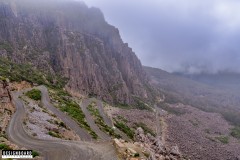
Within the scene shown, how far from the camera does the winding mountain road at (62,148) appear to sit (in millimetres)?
49959

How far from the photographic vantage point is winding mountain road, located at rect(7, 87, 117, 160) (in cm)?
4996

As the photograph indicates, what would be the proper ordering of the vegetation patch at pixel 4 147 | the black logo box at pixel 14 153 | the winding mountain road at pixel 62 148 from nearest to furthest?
the black logo box at pixel 14 153, the vegetation patch at pixel 4 147, the winding mountain road at pixel 62 148

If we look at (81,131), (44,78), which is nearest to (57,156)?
(81,131)

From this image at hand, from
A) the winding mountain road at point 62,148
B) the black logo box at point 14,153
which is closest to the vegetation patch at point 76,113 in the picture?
the winding mountain road at point 62,148

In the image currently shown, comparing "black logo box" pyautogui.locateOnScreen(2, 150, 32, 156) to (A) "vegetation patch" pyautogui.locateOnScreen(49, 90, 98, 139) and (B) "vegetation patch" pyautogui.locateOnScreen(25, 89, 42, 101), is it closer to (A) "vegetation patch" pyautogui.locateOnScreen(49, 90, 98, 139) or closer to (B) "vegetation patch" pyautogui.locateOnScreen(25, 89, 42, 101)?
(A) "vegetation patch" pyautogui.locateOnScreen(49, 90, 98, 139)

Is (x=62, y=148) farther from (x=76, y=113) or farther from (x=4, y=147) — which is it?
(x=76, y=113)

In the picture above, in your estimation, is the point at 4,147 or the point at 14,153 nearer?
the point at 14,153

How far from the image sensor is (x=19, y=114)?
261 feet

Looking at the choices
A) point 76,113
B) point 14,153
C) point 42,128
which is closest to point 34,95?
point 76,113

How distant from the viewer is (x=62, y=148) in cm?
5428

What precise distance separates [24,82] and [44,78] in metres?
42.8

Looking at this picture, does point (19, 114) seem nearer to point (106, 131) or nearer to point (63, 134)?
point (63, 134)

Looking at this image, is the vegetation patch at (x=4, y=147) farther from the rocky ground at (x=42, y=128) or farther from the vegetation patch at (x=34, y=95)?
the vegetation patch at (x=34, y=95)

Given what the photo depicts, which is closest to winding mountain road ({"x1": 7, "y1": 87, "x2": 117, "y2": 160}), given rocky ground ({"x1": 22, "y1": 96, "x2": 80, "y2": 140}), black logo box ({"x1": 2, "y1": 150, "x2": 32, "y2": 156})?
rocky ground ({"x1": 22, "y1": 96, "x2": 80, "y2": 140})
